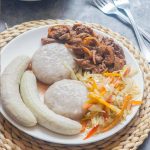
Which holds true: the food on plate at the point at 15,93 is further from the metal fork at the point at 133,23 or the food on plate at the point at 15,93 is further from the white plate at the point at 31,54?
the metal fork at the point at 133,23

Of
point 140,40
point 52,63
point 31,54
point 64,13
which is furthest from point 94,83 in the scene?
point 64,13

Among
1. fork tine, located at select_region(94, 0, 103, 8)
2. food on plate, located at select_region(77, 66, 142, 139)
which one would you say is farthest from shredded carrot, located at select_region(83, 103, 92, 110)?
fork tine, located at select_region(94, 0, 103, 8)

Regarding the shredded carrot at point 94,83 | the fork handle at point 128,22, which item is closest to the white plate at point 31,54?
the shredded carrot at point 94,83

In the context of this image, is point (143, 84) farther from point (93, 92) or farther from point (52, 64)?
point (52, 64)

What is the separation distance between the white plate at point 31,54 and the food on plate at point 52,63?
0.08 meters

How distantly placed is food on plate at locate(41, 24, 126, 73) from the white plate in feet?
0.11

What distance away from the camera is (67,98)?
1.17 meters

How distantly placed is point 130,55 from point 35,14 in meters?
0.46

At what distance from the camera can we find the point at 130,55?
136 centimetres

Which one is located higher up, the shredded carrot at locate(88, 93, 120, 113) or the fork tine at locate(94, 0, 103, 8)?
the shredded carrot at locate(88, 93, 120, 113)

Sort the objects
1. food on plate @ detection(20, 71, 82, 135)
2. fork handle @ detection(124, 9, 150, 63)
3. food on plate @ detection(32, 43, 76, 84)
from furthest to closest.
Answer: fork handle @ detection(124, 9, 150, 63)
food on plate @ detection(32, 43, 76, 84)
food on plate @ detection(20, 71, 82, 135)

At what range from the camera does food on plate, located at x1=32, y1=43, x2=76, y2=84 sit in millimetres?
1264

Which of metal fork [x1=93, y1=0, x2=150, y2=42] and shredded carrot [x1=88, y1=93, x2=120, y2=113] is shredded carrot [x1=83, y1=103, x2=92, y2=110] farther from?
metal fork [x1=93, y1=0, x2=150, y2=42]

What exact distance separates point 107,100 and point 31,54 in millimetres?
332
